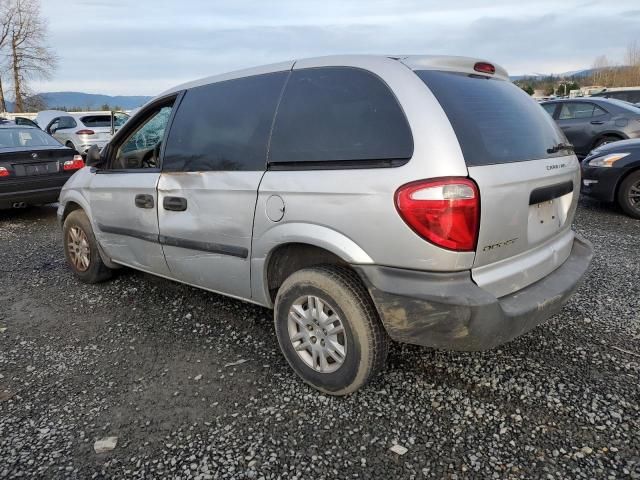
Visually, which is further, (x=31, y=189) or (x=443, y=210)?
(x=31, y=189)

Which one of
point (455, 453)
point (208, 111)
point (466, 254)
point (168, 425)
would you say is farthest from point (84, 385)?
point (466, 254)

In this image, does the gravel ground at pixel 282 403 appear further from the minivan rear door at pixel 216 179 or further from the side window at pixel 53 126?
the side window at pixel 53 126

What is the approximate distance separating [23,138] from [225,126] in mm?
6131

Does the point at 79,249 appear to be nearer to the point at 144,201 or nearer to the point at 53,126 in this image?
the point at 144,201

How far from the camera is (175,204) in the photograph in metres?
3.31

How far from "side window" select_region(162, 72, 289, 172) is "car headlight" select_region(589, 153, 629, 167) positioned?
5.39m

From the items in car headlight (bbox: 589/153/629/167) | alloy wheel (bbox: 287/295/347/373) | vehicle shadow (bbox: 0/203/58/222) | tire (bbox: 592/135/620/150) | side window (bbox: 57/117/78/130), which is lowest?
vehicle shadow (bbox: 0/203/58/222)

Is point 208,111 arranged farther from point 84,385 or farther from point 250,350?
point 84,385

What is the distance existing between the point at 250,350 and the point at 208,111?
1.58m

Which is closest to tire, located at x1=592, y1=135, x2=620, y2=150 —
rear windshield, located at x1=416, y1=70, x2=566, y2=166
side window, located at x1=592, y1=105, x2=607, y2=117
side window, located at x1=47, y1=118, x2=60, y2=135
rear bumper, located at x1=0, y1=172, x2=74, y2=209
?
side window, located at x1=592, y1=105, x2=607, y2=117

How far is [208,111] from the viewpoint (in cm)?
329

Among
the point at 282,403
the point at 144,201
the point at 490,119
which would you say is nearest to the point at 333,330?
the point at 282,403

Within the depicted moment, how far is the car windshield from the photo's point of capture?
746 cm

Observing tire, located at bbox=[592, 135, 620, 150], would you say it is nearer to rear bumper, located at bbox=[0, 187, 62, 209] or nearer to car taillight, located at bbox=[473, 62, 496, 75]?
car taillight, located at bbox=[473, 62, 496, 75]
